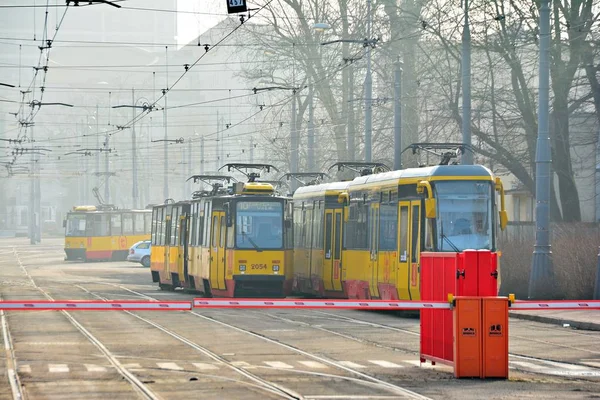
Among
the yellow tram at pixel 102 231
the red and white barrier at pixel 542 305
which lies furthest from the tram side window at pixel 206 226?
the yellow tram at pixel 102 231

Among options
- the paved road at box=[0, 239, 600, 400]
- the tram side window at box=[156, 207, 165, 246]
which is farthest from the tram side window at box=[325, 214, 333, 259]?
the tram side window at box=[156, 207, 165, 246]

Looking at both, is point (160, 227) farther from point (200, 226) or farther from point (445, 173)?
point (445, 173)

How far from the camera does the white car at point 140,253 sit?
2603 inches

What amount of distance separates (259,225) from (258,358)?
1544cm

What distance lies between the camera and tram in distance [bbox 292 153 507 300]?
2402 cm

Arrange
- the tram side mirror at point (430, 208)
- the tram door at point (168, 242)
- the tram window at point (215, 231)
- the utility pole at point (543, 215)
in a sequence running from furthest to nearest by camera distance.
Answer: the tram door at point (168, 242)
the tram window at point (215, 231)
the utility pole at point (543, 215)
the tram side mirror at point (430, 208)

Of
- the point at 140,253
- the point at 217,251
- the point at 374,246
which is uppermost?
the point at 374,246

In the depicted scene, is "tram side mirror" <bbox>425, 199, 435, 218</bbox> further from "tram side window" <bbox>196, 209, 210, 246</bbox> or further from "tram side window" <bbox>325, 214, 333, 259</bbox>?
"tram side window" <bbox>196, 209, 210, 246</bbox>

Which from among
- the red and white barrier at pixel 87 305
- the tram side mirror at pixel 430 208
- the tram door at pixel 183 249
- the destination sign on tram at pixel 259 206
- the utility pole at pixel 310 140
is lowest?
the red and white barrier at pixel 87 305

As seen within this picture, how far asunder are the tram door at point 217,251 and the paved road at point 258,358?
3.76 meters

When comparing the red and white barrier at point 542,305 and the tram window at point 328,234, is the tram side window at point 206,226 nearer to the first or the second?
the tram window at point 328,234

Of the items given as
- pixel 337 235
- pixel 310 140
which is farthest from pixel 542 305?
pixel 310 140

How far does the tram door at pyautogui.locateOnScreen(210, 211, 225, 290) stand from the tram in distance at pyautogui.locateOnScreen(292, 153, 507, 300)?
215 cm

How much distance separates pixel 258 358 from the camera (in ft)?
54.2
